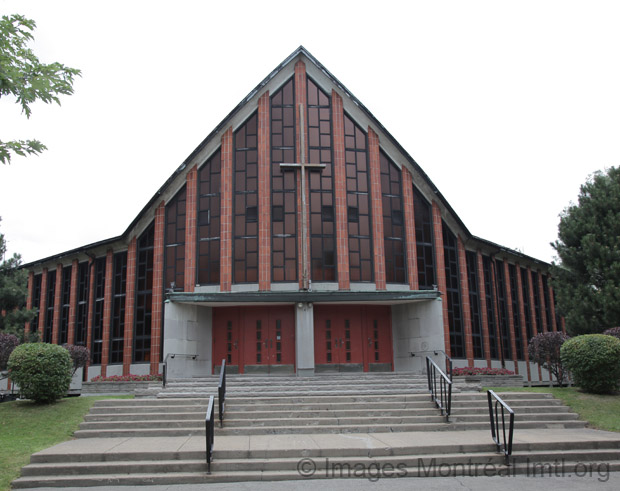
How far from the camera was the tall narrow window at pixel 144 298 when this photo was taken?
21.3m

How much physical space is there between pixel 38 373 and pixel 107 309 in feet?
29.6

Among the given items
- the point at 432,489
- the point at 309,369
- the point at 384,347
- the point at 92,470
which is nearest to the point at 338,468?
the point at 432,489

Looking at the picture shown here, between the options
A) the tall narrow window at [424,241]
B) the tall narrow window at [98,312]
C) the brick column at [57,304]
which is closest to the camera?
the tall narrow window at [424,241]

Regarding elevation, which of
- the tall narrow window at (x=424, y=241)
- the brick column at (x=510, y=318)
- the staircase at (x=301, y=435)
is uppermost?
the tall narrow window at (x=424, y=241)

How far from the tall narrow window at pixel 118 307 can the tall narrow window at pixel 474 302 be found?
1405 cm

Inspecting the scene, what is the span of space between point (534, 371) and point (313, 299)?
14.6 m

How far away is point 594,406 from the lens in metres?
13.8

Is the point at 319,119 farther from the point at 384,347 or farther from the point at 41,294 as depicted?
the point at 41,294

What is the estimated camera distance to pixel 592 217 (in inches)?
803

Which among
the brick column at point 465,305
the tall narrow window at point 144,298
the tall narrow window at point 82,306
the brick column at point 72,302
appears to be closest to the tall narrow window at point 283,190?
the tall narrow window at point 144,298

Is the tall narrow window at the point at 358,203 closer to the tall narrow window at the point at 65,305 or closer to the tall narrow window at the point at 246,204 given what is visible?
the tall narrow window at the point at 246,204

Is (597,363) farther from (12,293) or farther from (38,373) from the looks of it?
(12,293)

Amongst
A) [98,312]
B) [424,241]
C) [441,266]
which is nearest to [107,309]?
[98,312]

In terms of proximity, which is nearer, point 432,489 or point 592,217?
point 432,489
